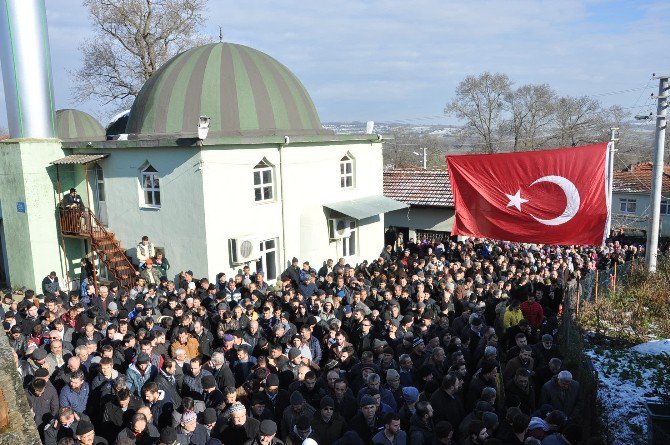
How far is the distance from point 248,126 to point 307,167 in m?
2.44

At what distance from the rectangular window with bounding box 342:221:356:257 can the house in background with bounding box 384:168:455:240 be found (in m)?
2.77

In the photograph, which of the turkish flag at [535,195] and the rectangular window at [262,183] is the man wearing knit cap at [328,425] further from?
the rectangular window at [262,183]

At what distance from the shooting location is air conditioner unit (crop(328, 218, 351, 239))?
64.4 feet

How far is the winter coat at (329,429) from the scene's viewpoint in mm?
6348

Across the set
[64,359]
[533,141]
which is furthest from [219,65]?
[533,141]

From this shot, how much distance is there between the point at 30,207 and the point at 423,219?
1487cm

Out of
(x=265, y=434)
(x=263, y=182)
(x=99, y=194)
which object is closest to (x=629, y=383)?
(x=265, y=434)

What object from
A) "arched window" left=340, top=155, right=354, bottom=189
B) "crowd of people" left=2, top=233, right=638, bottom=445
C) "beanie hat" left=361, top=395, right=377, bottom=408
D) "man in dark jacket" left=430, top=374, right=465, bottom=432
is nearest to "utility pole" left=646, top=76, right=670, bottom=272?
"crowd of people" left=2, top=233, right=638, bottom=445

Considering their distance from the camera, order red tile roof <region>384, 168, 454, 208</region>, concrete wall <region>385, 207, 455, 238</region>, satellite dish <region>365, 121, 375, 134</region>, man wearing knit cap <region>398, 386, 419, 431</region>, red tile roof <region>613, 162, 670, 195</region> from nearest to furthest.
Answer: man wearing knit cap <region>398, 386, 419, 431</region>, satellite dish <region>365, 121, 375, 134</region>, concrete wall <region>385, 207, 455, 238</region>, red tile roof <region>384, 168, 454, 208</region>, red tile roof <region>613, 162, 670, 195</region>

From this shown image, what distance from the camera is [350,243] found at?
69.3 ft

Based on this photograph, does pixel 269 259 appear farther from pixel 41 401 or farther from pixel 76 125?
pixel 76 125

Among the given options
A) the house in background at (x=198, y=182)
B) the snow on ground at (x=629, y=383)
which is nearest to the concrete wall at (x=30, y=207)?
the house in background at (x=198, y=182)

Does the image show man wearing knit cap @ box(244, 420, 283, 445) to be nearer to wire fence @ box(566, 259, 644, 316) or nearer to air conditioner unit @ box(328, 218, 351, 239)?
wire fence @ box(566, 259, 644, 316)

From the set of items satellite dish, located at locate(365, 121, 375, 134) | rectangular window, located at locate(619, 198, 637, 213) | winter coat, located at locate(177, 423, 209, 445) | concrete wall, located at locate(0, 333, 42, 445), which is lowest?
rectangular window, located at locate(619, 198, 637, 213)
